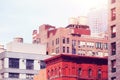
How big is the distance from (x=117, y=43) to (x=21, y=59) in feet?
197

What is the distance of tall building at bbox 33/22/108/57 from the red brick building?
5932 cm

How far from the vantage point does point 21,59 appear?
419 feet

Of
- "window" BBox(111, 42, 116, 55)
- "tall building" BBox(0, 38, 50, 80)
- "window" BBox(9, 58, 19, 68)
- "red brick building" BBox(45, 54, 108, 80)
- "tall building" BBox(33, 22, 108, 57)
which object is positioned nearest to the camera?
"window" BBox(111, 42, 116, 55)

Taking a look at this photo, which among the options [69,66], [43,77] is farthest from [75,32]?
[69,66]

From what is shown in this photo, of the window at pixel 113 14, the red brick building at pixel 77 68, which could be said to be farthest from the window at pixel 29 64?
the window at pixel 113 14

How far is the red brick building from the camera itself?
88.7 m

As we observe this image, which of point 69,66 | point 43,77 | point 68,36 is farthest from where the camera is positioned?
point 68,36

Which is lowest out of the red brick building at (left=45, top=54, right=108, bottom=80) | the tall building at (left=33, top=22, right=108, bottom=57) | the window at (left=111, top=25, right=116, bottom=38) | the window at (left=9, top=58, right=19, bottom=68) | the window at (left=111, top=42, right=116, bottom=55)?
the red brick building at (left=45, top=54, right=108, bottom=80)

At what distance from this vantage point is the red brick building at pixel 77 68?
8869 centimetres

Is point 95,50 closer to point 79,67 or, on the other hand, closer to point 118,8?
point 79,67

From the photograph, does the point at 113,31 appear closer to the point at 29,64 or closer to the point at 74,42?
the point at 29,64

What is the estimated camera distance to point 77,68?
89.7 m

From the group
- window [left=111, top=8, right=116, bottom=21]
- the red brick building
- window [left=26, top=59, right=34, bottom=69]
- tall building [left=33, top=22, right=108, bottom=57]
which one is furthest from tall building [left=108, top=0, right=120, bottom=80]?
tall building [left=33, top=22, right=108, bottom=57]

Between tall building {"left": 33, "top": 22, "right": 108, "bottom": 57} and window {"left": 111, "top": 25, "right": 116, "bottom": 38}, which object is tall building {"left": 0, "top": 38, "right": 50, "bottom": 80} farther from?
window {"left": 111, "top": 25, "right": 116, "bottom": 38}
